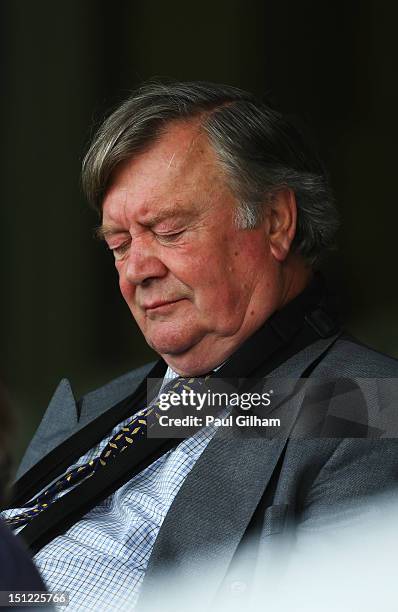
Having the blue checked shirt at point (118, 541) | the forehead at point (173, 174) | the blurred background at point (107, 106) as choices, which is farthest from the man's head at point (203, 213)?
the blurred background at point (107, 106)

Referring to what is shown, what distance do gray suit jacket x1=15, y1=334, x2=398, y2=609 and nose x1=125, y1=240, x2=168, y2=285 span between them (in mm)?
432

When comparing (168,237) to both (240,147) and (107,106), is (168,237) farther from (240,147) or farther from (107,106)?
(107,106)

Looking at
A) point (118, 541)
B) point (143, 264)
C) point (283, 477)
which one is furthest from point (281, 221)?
point (118, 541)

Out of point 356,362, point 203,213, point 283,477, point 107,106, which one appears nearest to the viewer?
point 283,477

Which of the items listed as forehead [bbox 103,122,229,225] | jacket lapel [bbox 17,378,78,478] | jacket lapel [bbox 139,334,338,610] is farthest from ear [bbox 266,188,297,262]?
jacket lapel [bbox 17,378,78,478]

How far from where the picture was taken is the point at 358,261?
213 inches

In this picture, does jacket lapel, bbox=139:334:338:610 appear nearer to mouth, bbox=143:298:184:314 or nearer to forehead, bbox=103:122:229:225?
mouth, bbox=143:298:184:314

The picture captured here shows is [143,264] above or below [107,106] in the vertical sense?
below

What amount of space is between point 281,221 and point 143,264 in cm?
39

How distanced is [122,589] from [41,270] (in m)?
3.66

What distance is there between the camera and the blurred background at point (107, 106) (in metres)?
5.34

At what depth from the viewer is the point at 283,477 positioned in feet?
7.71

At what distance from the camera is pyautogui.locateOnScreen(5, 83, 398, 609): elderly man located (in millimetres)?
2338

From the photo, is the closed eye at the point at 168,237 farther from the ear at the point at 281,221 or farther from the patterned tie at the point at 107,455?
the patterned tie at the point at 107,455
